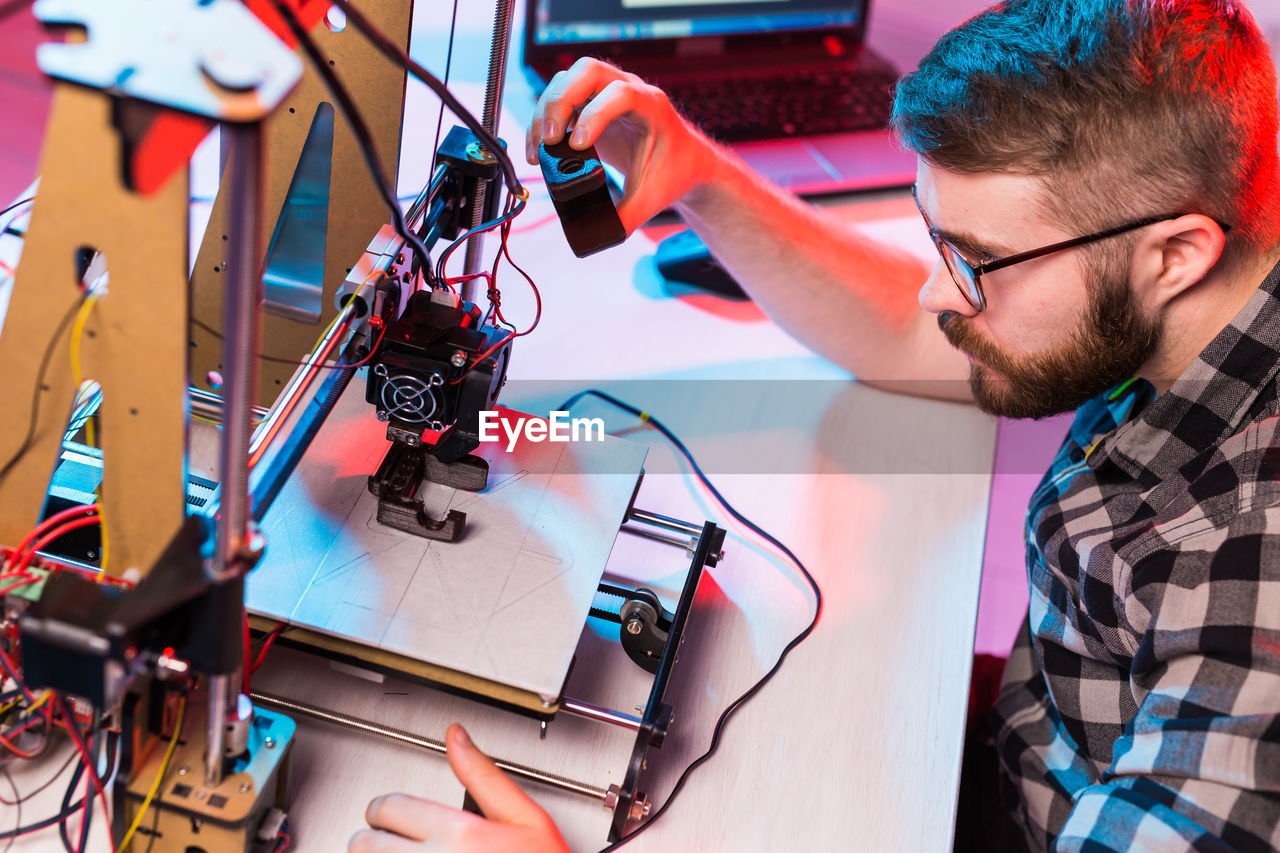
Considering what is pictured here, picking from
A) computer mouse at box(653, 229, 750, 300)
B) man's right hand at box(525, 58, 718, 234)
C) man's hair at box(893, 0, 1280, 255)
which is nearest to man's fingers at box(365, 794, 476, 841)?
man's right hand at box(525, 58, 718, 234)

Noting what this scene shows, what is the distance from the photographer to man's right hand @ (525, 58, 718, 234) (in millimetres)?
1007

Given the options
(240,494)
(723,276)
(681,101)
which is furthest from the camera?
(681,101)

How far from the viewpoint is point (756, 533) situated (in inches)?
44.0

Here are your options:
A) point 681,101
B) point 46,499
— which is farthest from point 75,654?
point 681,101

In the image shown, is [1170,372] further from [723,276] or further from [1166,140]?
[723,276]

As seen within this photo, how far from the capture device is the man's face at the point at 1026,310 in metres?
0.96

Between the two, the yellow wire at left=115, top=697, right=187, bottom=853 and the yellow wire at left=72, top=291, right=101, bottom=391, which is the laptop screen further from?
the yellow wire at left=115, top=697, right=187, bottom=853

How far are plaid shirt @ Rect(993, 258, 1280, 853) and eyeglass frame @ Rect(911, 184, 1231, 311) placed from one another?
0.12 metres

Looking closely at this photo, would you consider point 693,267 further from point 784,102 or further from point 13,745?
point 13,745

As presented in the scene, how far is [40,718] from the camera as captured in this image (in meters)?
0.80

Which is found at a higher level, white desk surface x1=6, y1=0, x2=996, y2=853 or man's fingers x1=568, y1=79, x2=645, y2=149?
man's fingers x1=568, y1=79, x2=645, y2=149

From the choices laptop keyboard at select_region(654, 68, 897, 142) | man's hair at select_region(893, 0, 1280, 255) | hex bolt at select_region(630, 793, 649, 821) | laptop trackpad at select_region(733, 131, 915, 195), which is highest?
man's hair at select_region(893, 0, 1280, 255)

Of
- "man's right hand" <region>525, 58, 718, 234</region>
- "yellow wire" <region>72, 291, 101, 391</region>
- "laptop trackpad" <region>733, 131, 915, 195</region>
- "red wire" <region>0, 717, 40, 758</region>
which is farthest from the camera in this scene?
"laptop trackpad" <region>733, 131, 915, 195</region>

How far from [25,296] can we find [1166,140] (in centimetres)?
86
